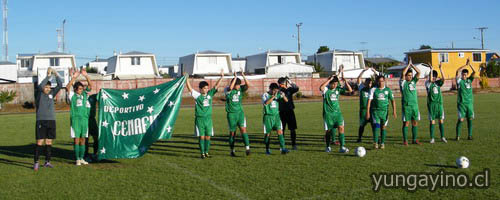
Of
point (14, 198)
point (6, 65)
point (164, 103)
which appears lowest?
point (14, 198)

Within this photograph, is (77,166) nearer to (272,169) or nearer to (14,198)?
(14,198)

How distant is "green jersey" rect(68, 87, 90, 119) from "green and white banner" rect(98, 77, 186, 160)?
63 cm

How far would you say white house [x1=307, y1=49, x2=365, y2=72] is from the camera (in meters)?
78.0

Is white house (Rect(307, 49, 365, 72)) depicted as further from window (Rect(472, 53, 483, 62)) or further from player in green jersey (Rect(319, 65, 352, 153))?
player in green jersey (Rect(319, 65, 352, 153))

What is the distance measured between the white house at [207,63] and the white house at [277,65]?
5429mm

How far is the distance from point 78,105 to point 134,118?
1464 millimetres

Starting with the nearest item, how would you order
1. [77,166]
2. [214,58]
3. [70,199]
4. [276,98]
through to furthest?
[70,199]
[77,166]
[276,98]
[214,58]

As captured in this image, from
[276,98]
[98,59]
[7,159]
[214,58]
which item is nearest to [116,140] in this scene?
[7,159]

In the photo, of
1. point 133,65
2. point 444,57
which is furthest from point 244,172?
point 444,57

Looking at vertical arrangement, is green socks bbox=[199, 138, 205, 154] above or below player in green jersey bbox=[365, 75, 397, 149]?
below

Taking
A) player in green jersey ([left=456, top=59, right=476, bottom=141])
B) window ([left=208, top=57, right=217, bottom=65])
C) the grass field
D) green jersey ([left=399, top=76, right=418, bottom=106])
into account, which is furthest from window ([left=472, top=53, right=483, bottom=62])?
green jersey ([left=399, top=76, right=418, bottom=106])

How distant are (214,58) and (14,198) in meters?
64.6

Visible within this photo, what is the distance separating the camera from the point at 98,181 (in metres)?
9.56

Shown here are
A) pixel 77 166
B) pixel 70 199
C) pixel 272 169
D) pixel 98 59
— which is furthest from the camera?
pixel 98 59
